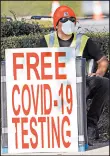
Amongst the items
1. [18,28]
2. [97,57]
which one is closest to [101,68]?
[97,57]

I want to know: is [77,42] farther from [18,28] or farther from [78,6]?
[78,6]

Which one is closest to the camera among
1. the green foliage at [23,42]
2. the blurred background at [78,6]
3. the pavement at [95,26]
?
the green foliage at [23,42]

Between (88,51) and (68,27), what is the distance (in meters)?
0.32

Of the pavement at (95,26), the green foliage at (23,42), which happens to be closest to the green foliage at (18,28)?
the pavement at (95,26)

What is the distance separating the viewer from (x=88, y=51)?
6227mm

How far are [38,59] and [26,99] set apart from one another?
391 mm

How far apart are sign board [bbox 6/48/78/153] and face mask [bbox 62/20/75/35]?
1.42ft

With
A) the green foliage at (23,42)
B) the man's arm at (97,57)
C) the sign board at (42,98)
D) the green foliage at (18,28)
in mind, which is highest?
the green foliage at (18,28)

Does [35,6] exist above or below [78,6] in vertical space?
below

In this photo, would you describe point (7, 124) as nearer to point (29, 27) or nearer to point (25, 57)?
point (25, 57)

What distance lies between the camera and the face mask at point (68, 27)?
20.1 feet

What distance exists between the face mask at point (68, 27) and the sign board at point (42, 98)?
1.42 ft

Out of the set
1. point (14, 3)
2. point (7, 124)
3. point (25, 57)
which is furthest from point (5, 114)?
point (14, 3)

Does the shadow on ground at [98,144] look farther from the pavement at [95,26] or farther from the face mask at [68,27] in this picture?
the pavement at [95,26]
